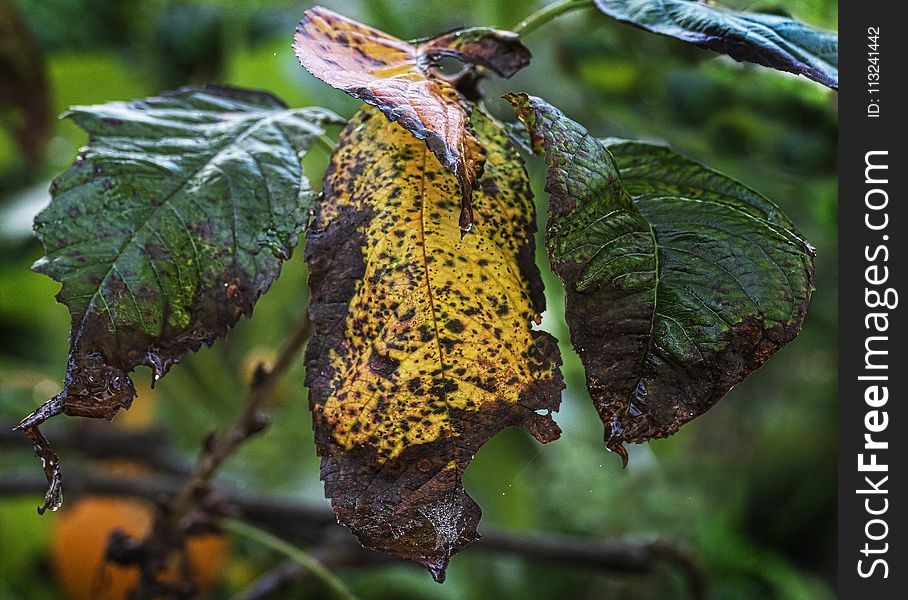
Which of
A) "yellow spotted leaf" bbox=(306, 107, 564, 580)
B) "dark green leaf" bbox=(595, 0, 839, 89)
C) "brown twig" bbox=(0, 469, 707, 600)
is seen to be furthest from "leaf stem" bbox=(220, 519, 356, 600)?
"dark green leaf" bbox=(595, 0, 839, 89)

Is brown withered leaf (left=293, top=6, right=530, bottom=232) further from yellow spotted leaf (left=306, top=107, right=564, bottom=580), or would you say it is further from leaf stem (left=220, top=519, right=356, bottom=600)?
leaf stem (left=220, top=519, right=356, bottom=600)

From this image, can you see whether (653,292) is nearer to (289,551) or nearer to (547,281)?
(289,551)

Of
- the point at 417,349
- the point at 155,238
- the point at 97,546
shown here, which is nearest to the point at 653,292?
the point at 417,349

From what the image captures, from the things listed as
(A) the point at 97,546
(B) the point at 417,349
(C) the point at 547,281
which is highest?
(B) the point at 417,349

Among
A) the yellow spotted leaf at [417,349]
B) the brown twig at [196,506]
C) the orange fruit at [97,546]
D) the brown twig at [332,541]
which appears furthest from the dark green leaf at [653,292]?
the orange fruit at [97,546]

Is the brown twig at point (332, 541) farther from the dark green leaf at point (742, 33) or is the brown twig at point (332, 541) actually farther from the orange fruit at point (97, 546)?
the dark green leaf at point (742, 33)

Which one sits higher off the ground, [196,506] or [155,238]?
[155,238]

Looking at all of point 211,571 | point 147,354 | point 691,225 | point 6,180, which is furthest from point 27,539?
point 691,225
